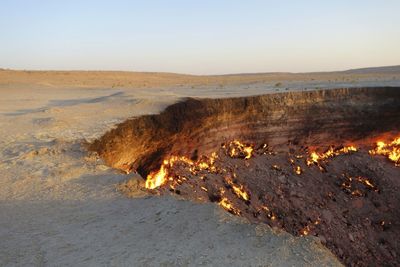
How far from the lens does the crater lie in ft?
24.7

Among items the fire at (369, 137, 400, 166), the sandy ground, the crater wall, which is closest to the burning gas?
the fire at (369, 137, 400, 166)

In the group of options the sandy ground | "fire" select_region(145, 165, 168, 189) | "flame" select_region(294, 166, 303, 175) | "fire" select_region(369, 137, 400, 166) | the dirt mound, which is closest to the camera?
the sandy ground

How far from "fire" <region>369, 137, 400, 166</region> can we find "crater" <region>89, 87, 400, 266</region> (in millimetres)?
25

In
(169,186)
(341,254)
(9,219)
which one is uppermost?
(9,219)

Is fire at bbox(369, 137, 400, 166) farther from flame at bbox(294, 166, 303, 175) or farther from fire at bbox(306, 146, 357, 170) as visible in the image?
flame at bbox(294, 166, 303, 175)

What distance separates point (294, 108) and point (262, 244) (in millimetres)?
7359

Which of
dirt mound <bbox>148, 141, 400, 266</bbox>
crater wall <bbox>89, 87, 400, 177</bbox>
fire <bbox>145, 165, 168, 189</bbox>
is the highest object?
crater wall <bbox>89, 87, 400, 177</bbox>

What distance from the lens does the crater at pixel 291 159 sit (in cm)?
752

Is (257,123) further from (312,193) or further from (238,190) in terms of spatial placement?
(238,190)

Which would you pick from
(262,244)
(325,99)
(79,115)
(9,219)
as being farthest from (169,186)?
(325,99)

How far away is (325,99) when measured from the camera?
33.8ft

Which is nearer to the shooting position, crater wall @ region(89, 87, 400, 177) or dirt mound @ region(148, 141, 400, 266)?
crater wall @ region(89, 87, 400, 177)

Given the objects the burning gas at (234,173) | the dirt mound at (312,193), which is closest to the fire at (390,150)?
the burning gas at (234,173)

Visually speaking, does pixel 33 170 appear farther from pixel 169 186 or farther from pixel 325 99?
pixel 325 99
